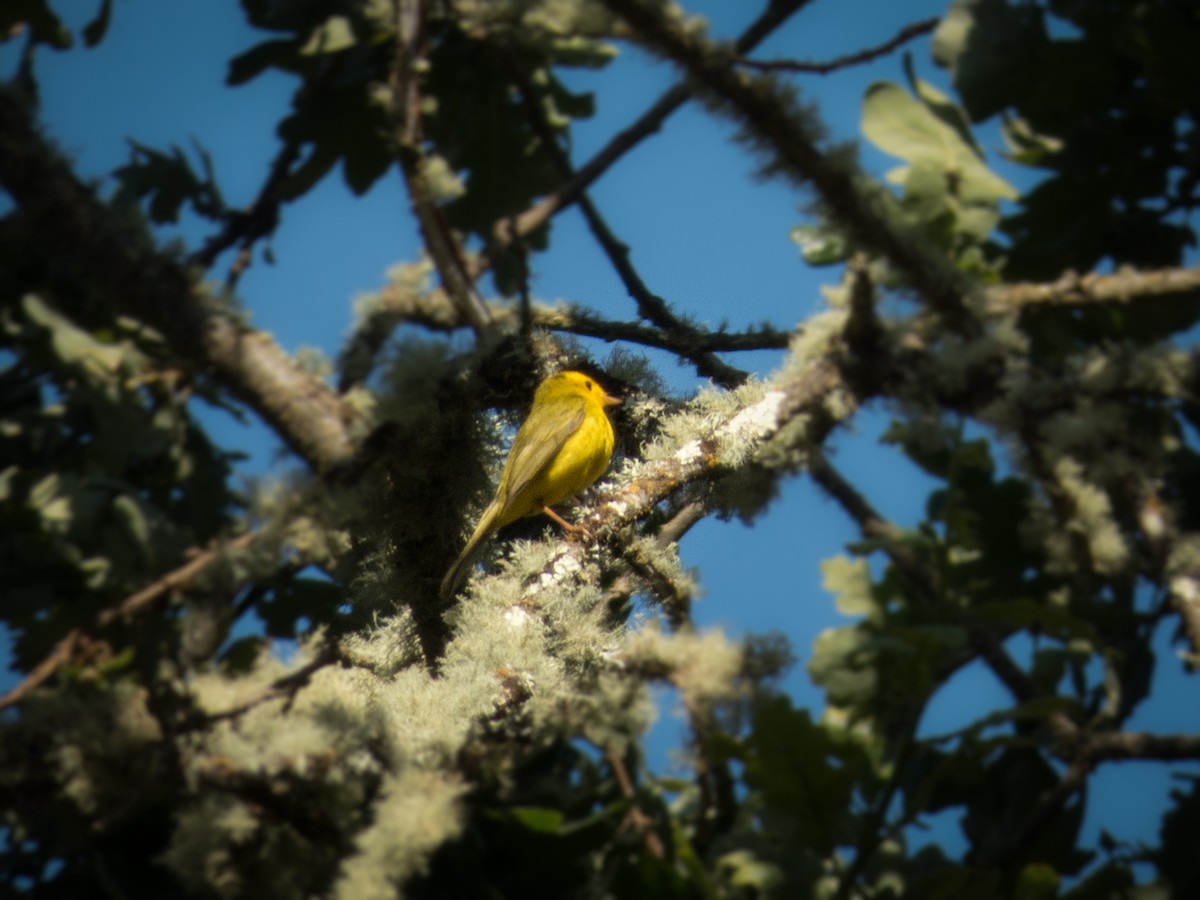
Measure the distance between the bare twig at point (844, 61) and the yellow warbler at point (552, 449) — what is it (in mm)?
2422

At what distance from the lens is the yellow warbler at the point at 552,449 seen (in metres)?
4.44

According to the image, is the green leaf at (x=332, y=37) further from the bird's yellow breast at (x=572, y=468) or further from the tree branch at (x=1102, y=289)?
the bird's yellow breast at (x=572, y=468)

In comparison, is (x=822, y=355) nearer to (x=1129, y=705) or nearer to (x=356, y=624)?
(x=1129, y=705)

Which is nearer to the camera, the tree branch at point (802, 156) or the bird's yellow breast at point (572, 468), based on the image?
the tree branch at point (802, 156)

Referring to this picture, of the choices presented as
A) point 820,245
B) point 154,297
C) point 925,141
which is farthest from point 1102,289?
point 154,297

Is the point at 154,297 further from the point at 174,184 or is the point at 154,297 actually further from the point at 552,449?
the point at 552,449

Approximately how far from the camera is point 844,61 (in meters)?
2.00

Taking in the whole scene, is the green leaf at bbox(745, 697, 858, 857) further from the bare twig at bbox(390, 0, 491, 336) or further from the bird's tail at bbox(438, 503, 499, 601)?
the bird's tail at bbox(438, 503, 499, 601)

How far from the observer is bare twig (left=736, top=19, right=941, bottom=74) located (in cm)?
196

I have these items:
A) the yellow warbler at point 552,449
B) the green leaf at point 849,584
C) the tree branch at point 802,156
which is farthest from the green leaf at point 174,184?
the yellow warbler at point 552,449

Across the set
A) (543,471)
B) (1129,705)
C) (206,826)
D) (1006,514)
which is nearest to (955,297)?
(1006,514)

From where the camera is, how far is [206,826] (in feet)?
5.29

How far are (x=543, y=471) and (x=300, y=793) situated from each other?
3153 millimetres

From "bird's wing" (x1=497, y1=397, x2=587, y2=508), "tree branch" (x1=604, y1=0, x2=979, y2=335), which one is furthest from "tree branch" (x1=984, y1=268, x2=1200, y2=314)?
"bird's wing" (x1=497, y1=397, x2=587, y2=508)
